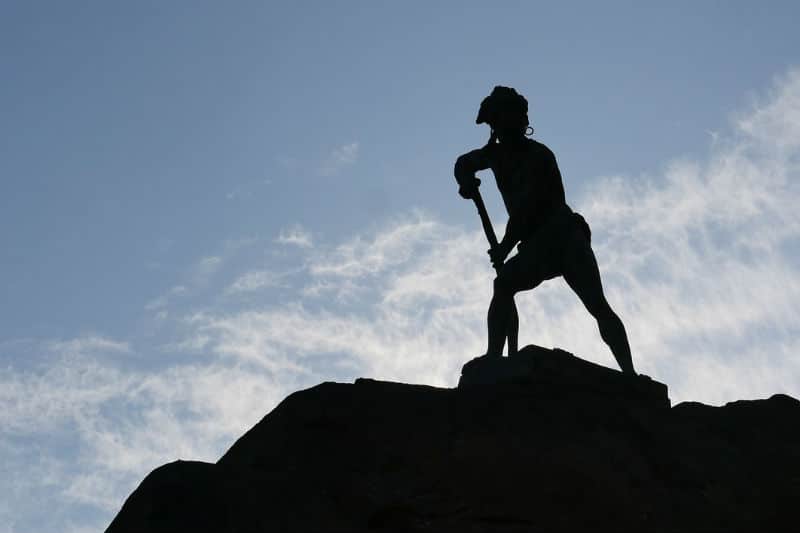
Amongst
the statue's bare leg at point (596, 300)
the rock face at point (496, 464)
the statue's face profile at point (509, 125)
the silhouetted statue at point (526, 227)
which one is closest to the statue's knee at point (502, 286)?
the silhouetted statue at point (526, 227)

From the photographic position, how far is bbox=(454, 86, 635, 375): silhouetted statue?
959 cm

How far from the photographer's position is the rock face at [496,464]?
7.24 m

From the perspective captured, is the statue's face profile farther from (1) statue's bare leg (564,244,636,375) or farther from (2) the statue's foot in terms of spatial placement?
(2) the statue's foot

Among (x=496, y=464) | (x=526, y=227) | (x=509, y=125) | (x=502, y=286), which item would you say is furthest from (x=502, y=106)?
(x=496, y=464)

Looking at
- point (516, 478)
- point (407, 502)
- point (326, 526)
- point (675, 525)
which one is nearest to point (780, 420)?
point (675, 525)

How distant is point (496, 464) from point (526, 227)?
9.48ft

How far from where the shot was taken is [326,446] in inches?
315

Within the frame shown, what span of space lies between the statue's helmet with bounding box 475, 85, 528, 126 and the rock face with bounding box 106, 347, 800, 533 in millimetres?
2477

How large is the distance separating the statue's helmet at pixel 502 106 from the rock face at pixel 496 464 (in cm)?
248

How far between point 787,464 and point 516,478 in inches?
94.8

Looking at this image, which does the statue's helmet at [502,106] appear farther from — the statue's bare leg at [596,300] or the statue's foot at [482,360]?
the statue's foot at [482,360]

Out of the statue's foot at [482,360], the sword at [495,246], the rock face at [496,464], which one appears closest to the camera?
the rock face at [496,464]

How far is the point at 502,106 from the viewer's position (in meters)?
10.1

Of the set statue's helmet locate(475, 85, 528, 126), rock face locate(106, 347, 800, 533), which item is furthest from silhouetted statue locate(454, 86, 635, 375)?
rock face locate(106, 347, 800, 533)
